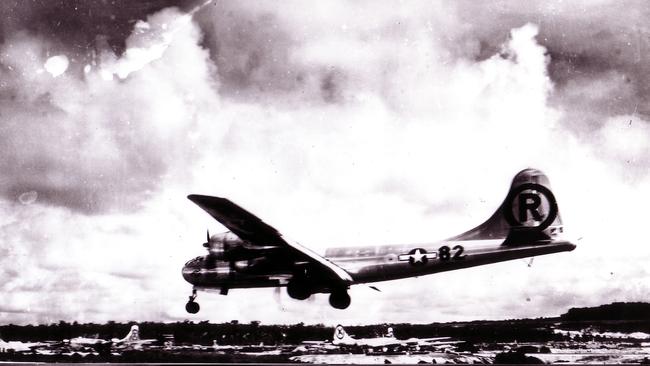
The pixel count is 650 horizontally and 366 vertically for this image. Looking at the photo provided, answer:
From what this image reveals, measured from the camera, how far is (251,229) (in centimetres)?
942

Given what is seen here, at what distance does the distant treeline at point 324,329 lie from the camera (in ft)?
30.9

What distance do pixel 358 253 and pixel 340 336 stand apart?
131cm

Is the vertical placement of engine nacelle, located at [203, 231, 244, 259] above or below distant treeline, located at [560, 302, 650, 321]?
above

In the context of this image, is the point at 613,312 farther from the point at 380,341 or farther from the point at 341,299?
the point at 341,299

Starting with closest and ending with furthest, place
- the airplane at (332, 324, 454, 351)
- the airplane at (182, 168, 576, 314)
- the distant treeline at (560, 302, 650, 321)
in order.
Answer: the distant treeline at (560, 302, 650, 321)
the airplane at (182, 168, 576, 314)
the airplane at (332, 324, 454, 351)

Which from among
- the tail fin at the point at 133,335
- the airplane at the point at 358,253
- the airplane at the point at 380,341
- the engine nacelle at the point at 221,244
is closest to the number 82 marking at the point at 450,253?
the airplane at the point at 358,253

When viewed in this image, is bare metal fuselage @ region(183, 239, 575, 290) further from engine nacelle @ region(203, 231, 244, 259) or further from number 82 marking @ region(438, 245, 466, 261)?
engine nacelle @ region(203, 231, 244, 259)

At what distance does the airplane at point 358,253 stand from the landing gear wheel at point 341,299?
0.05 ft

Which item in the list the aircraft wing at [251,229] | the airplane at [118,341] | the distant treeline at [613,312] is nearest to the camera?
the aircraft wing at [251,229]

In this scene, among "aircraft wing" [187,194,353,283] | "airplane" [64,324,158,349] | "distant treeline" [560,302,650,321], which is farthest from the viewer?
"airplane" [64,324,158,349]

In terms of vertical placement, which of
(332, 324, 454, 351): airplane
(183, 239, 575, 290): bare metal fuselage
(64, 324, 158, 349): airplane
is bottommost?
(332, 324, 454, 351): airplane

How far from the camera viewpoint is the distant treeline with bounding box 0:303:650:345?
9430 mm

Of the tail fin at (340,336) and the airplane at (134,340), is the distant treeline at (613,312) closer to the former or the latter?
the tail fin at (340,336)

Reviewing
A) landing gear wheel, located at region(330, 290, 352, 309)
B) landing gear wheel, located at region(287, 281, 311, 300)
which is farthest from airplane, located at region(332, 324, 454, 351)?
landing gear wheel, located at region(287, 281, 311, 300)
